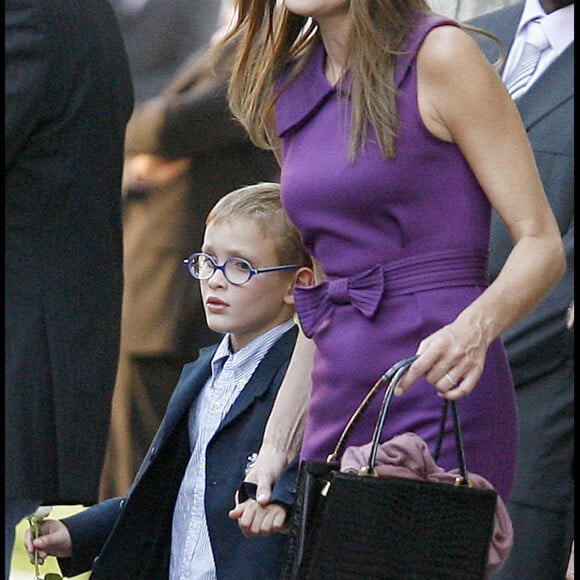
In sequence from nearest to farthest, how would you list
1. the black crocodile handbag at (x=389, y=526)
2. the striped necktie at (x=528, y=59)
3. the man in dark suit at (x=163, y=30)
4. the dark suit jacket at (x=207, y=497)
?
the black crocodile handbag at (x=389, y=526) < the dark suit jacket at (x=207, y=497) < the striped necktie at (x=528, y=59) < the man in dark suit at (x=163, y=30)

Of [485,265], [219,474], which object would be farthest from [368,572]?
[219,474]

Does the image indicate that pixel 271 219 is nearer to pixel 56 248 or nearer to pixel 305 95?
pixel 56 248

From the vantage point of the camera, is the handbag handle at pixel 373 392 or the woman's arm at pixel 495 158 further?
the woman's arm at pixel 495 158

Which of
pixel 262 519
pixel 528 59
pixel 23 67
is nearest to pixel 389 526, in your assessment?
pixel 262 519

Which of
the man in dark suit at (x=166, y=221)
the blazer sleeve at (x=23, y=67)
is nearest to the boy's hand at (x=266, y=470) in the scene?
the blazer sleeve at (x=23, y=67)

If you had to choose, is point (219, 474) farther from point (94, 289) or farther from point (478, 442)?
point (478, 442)

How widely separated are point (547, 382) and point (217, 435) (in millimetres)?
851

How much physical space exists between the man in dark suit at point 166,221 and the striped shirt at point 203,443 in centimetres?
150

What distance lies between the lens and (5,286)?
139 inches

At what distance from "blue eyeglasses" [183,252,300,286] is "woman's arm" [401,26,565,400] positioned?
2.92 ft

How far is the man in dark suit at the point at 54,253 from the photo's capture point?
348cm

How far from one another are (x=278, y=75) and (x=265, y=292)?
0.63 metres

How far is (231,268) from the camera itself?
11.4 ft

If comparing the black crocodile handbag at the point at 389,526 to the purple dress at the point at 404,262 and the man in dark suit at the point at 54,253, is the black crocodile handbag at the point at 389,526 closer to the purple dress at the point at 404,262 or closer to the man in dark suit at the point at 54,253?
the purple dress at the point at 404,262
